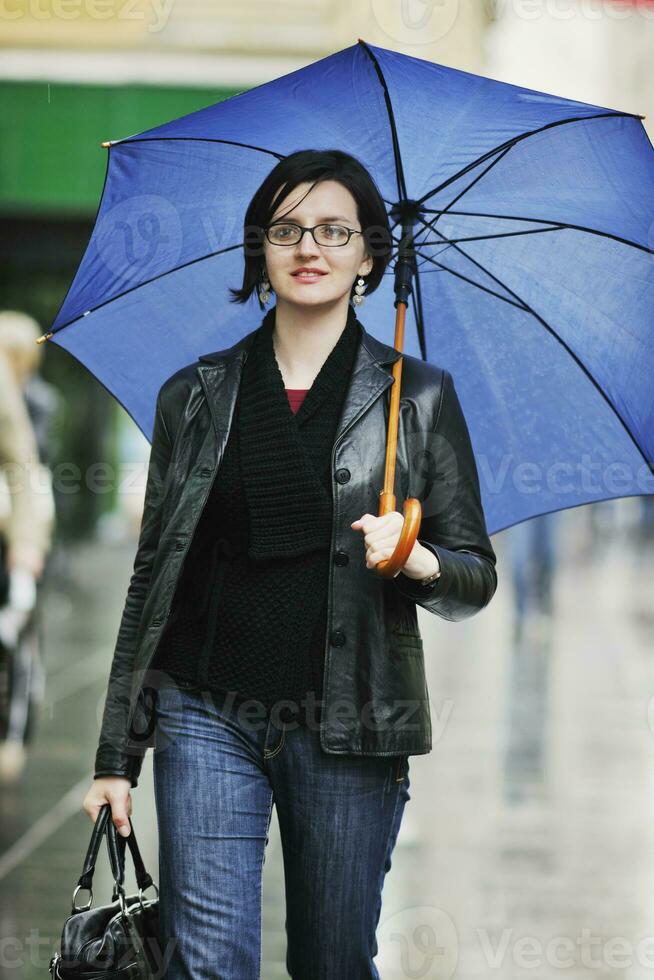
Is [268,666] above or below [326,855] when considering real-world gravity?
above

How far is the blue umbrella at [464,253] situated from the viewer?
341 centimetres

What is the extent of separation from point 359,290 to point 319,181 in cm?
26

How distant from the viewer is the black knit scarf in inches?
118

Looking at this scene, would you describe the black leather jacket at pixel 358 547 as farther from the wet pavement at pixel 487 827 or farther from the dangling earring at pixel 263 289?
the wet pavement at pixel 487 827

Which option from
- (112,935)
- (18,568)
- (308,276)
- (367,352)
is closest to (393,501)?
(367,352)

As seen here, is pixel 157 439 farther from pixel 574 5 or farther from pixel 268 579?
pixel 574 5

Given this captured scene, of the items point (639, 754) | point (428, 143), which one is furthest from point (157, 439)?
point (639, 754)

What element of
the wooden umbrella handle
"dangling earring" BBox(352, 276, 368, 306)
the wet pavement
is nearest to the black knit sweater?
the wooden umbrella handle

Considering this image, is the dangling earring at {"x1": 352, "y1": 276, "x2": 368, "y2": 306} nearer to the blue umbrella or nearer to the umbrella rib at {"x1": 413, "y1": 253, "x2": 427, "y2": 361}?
the blue umbrella

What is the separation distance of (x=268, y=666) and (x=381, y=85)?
1.33m

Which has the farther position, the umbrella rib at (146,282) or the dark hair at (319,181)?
the umbrella rib at (146,282)

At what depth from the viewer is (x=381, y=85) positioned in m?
3.42

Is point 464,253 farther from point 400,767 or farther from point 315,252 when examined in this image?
point 400,767

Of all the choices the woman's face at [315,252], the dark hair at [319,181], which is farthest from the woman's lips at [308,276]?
the dark hair at [319,181]
